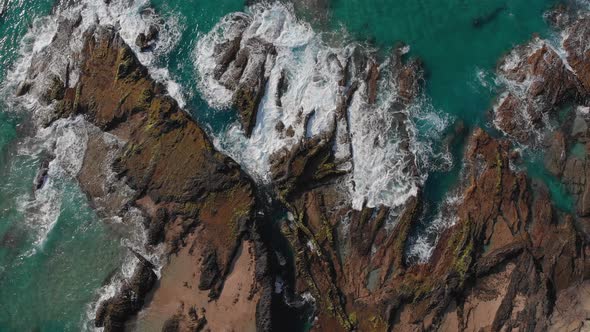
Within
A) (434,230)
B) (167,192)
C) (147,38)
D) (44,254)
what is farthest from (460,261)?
(44,254)

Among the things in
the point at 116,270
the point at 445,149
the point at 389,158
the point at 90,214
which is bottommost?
the point at 116,270

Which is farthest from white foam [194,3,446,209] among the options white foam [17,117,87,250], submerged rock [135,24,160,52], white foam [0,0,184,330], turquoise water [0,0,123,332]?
turquoise water [0,0,123,332]

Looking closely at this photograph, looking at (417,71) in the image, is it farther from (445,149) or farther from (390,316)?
(390,316)

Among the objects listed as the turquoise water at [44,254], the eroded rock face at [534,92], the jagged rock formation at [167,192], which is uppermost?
the eroded rock face at [534,92]

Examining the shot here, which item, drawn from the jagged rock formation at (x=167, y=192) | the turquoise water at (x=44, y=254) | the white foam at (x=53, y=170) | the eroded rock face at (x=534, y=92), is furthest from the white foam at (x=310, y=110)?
the turquoise water at (x=44, y=254)

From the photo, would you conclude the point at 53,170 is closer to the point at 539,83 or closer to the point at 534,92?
the point at 534,92

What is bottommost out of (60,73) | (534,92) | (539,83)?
(60,73)

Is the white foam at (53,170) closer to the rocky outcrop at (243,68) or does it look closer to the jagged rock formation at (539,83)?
the rocky outcrop at (243,68)

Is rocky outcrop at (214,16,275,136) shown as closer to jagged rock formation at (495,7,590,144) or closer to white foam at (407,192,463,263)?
white foam at (407,192,463,263)

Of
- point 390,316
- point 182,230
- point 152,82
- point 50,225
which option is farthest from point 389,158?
point 50,225
